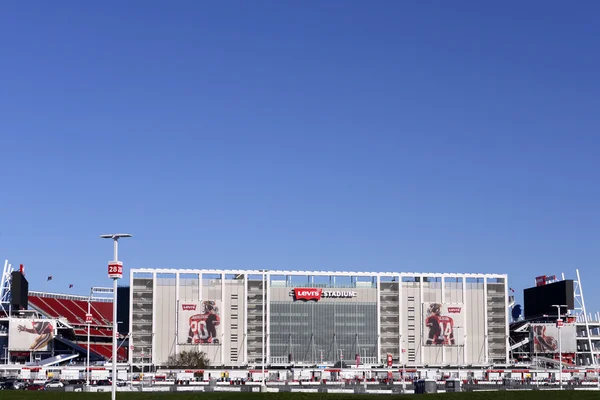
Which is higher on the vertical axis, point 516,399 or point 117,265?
point 117,265

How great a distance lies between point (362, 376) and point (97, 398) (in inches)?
3669

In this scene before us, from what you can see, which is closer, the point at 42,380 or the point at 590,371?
the point at 42,380

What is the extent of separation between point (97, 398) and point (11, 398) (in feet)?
24.8

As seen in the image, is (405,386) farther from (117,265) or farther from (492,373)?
(117,265)

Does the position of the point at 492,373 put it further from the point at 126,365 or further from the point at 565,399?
the point at 565,399

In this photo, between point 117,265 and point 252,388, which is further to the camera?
point 252,388

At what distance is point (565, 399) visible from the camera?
7812cm

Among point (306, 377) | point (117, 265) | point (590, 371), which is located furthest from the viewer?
point (590, 371)

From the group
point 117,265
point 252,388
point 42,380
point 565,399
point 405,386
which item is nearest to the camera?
point 117,265

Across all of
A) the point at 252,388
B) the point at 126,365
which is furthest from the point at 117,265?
the point at 126,365

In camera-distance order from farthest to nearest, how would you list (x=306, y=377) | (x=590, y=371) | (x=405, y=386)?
(x=590, y=371) < (x=306, y=377) < (x=405, y=386)

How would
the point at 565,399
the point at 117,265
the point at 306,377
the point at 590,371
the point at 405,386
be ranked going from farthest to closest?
the point at 590,371
the point at 306,377
the point at 405,386
the point at 565,399
the point at 117,265

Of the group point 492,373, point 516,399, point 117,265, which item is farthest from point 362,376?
point 117,265

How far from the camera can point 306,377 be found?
163 metres
